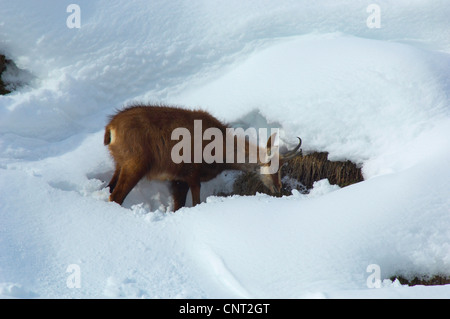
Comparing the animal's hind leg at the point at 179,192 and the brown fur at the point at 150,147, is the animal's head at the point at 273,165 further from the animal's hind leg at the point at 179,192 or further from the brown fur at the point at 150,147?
the animal's hind leg at the point at 179,192

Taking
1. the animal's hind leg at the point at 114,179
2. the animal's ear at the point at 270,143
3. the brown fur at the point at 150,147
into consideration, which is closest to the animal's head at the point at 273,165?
the animal's ear at the point at 270,143

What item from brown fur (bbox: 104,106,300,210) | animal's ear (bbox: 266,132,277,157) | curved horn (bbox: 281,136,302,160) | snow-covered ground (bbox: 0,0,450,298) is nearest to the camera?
snow-covered ground (bbox: 0,0,450,298)

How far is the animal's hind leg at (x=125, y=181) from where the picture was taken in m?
5.61

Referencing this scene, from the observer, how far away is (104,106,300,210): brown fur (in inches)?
226

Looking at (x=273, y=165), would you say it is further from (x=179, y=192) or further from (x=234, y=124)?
(x=179, y=192)

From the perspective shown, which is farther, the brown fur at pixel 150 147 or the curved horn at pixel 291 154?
the curved horn at pixel 291 154

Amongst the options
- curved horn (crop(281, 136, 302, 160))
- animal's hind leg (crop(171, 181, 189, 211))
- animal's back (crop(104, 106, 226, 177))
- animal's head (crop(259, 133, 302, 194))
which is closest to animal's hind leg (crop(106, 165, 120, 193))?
animal's back (crop(104, 106, 226, 177))

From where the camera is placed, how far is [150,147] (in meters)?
5.86

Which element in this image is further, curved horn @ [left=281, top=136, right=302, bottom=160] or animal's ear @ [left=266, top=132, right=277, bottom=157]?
animal's ear @ [left=266, top=132, right=277, bottom=157]

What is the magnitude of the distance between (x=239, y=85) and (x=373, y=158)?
205cm

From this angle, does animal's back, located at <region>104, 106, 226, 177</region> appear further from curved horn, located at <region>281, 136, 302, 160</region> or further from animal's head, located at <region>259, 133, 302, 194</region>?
curved horn, located at <region>281, 136, 302, 160</region>

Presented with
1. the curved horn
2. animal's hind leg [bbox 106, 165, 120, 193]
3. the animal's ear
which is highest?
the animal's ear

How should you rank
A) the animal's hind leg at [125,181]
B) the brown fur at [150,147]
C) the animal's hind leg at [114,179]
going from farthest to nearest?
the animal's hind leg at [114,179], the brown fur at [150,147], the animal's hind leg at [125,181]

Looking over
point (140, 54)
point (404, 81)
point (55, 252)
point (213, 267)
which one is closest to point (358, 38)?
point (404, 81)
